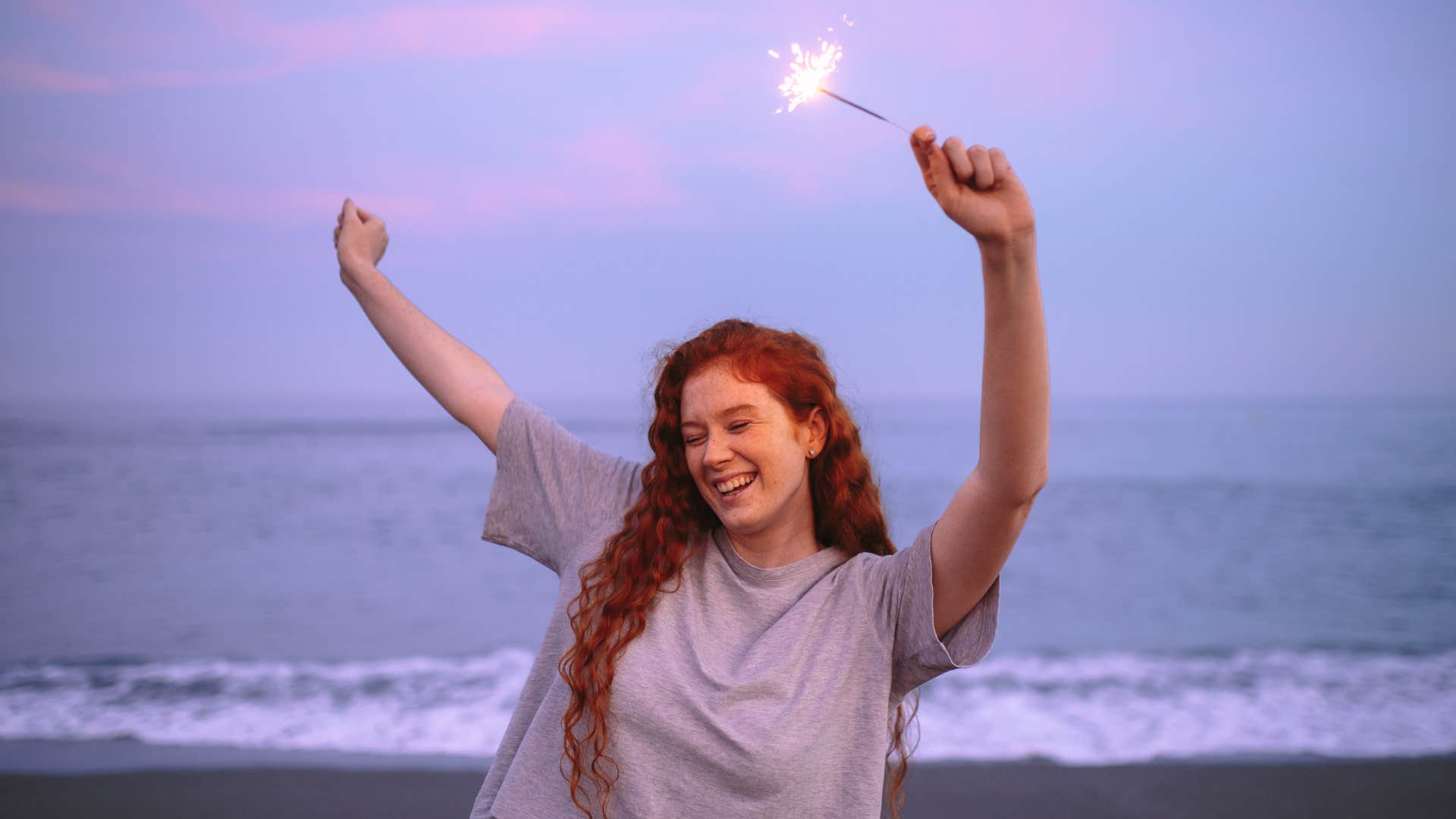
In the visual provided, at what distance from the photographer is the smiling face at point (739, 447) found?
193 centimetres

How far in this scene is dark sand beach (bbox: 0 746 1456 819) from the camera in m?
4.48

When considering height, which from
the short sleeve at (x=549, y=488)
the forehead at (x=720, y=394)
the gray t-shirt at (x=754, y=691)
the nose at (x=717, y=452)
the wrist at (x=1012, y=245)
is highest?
the wrist at (x=1012, y=245)

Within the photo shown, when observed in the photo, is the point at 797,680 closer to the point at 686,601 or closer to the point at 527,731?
the point at 686,601

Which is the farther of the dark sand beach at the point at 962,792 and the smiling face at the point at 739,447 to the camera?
the dark sand beach at the point at 962,792

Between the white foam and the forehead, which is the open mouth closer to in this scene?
the forehead

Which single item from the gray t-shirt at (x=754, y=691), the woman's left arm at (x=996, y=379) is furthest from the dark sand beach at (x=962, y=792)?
the woman's left arm at (x=996, y=379)

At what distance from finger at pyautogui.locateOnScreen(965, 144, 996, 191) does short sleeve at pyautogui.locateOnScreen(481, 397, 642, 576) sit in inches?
42.3

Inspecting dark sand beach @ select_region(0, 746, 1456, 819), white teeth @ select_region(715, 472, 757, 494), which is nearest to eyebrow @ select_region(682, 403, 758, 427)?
white teeth @ select_region(715, 472, 757, 494)

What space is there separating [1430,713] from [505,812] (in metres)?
6.27

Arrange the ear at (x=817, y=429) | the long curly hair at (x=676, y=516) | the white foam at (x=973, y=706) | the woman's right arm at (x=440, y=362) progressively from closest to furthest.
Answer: the long curly hair at (x=676, y=516)
the ear at (x=817, y=429)
the woman's right arm at (x=440, y=362)
the white foam at (x=973, y=706)

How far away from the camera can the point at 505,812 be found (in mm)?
1899

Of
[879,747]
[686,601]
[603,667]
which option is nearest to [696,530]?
[686,601]

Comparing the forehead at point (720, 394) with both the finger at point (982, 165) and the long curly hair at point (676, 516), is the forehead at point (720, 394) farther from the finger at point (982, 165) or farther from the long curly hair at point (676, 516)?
the finger at point (982, 165)

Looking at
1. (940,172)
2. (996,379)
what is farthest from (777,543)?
(940,172)
